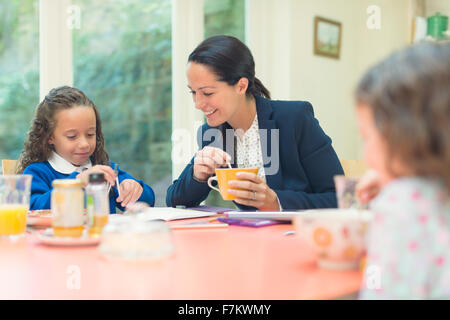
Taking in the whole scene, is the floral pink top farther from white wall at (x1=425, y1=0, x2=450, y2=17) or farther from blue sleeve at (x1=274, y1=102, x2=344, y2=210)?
white wall at (x1=425, y1=0, x2=450, y2=17)

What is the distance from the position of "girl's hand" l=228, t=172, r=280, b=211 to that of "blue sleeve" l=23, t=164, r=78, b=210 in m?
0.60

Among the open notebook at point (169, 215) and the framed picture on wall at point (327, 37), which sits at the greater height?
the framed picture on wall at point (327, 37)

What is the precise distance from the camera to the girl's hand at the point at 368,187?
0.88 m

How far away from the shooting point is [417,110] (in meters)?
0.57

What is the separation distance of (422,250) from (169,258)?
43cm

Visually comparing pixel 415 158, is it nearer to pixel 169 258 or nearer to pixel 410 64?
pixel 410 64

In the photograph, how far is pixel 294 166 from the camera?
185cm

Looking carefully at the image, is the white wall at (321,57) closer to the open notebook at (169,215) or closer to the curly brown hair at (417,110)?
the open notebook at (169,215)

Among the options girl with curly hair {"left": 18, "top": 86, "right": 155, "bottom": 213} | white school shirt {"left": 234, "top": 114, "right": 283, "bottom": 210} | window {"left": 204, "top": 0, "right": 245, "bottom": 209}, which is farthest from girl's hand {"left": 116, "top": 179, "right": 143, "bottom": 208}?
window {"left": 204, "top": 0, "right": 245, "bottom": 209}

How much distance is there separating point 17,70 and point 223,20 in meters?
1.42

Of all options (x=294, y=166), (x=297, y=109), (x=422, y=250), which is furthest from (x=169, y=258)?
(x=297, y=109)

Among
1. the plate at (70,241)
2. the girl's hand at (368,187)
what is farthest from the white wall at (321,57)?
the plate at (70,241)

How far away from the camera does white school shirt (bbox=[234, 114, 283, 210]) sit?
1989 millimetres

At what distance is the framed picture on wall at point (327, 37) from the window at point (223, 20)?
541mm
